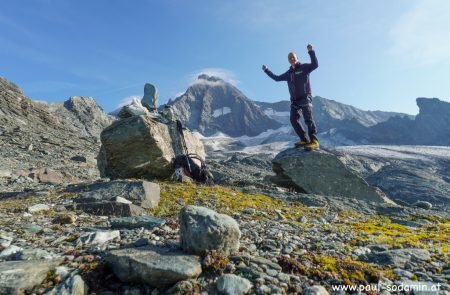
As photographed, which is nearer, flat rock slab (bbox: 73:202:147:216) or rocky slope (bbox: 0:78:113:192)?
flat rock slab (bbox: 73:202:147:216)

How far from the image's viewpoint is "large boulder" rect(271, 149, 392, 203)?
20.0 m

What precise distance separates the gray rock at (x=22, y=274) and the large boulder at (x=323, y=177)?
15.9 m

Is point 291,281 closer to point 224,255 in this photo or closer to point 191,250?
point 224,255

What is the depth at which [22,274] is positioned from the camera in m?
5.55

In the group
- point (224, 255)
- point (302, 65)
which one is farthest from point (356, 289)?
point (302, 65)

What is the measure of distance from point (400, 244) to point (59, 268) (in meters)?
8.10

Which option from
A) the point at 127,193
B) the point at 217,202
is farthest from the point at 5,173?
the point at 217,202

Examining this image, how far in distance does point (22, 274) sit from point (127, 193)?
742cm

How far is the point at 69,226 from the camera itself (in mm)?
9430

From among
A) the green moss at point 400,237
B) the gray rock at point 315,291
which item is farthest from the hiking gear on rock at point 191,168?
the gray rock at point 315,291

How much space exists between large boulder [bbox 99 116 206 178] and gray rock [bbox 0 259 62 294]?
13008 mm

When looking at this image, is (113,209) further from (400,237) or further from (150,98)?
(150,98)

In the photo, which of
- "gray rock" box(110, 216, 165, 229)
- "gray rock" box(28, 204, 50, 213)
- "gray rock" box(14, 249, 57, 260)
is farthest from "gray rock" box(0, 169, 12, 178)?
"gray rock" box(14, 249, 57, 260)

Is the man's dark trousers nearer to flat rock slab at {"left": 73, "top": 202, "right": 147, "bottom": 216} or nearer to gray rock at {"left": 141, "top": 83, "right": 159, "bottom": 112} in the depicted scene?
gray rock at {"left": 141, "top": 83, "right": 159, "bottom": 112}
